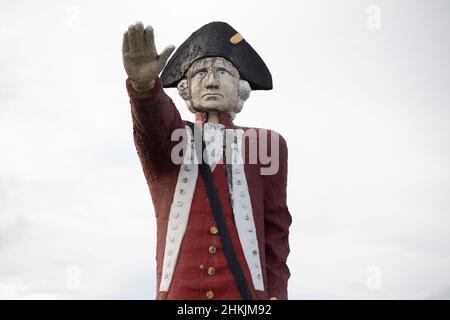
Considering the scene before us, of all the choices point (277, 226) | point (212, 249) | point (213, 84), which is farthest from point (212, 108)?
point (212, 249)

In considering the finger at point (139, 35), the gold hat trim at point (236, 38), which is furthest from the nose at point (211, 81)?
the finger at point (139, 35)

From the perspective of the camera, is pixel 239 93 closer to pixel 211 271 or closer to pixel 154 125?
pixel 154 125

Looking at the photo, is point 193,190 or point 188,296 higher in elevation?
point 193,190

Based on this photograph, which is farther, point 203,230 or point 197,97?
point 197,97

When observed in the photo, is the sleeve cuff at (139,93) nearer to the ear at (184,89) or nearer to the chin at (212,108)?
the chin at (212,108)

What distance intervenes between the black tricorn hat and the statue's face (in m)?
0.07

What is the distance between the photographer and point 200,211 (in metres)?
8.93

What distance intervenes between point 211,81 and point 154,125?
0.97 metres

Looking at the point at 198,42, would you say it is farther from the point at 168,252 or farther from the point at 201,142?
the point at 168,252

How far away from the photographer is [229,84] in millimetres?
9594
